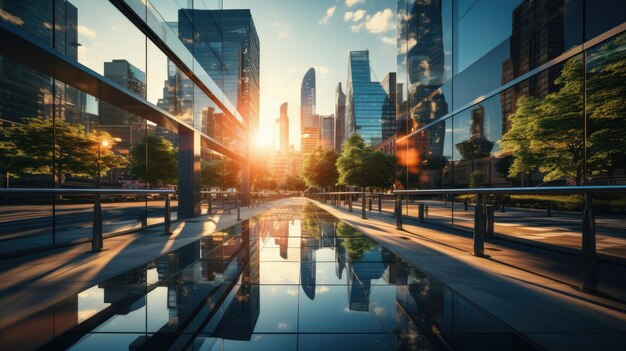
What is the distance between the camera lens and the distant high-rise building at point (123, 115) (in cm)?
737

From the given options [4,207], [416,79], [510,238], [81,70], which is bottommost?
[510,238]

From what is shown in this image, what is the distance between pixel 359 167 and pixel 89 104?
24555 millimetres

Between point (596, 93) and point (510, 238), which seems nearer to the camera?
point (510, 238)

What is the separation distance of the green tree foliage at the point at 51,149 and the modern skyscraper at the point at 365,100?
98.8 m

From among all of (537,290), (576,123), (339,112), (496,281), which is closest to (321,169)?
(576,123)

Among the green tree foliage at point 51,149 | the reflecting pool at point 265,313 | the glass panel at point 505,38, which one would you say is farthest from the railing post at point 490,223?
the green tree foliage at point 51,149

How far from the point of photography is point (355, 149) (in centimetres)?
3002

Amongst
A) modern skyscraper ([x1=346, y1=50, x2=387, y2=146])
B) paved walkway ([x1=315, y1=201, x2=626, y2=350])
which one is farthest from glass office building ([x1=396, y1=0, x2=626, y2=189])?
modern skyscraper ([x1=346, y1=50, x2=387, y2=146])

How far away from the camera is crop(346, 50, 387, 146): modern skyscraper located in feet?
335

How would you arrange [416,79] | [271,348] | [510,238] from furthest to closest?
[416,79], [510,238], [271,348]

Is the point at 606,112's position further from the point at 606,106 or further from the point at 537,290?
the point at 537,290

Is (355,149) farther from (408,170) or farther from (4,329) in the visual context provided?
(4,329)

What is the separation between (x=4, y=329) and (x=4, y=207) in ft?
17.5

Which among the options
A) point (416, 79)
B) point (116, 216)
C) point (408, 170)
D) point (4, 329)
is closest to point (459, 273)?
point (4, 329)
